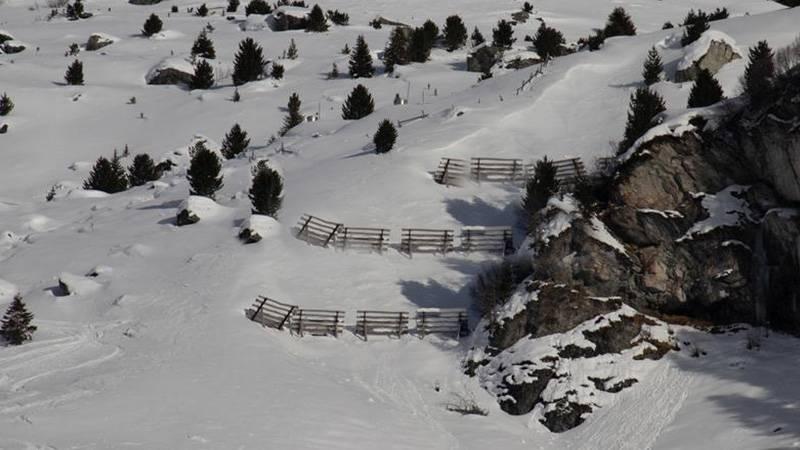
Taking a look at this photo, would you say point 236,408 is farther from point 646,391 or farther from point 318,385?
point 646,391

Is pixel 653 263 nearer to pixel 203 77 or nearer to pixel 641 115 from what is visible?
pixel 641 115

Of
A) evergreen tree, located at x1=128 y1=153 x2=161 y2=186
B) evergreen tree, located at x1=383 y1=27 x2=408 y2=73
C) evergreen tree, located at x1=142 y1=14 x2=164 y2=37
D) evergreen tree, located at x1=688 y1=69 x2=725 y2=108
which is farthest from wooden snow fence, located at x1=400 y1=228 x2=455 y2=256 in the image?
evergreen tree, located at x1=142 y1=14 x2=164 y2=37

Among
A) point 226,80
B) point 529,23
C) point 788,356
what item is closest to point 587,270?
Answer: point 788,356

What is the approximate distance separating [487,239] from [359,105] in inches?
541

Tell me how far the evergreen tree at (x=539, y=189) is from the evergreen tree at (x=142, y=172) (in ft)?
50.6

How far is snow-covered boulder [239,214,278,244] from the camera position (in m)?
23.1

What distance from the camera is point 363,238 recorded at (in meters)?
23.1

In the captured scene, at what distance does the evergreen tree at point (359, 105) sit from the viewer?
34.8 m

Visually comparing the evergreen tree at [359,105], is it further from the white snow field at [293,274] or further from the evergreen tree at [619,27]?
the evergreen tree at [619,27]

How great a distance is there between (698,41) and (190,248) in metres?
20.5

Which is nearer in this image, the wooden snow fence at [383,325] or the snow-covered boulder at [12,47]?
the wooden snow fence at [383,325]

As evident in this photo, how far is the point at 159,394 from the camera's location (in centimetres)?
1509

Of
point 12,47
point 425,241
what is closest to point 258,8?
Answer: point 12,47

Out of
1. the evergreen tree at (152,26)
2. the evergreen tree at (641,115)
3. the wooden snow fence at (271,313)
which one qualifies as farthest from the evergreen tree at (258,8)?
the wooden snow fence at (271,313)
